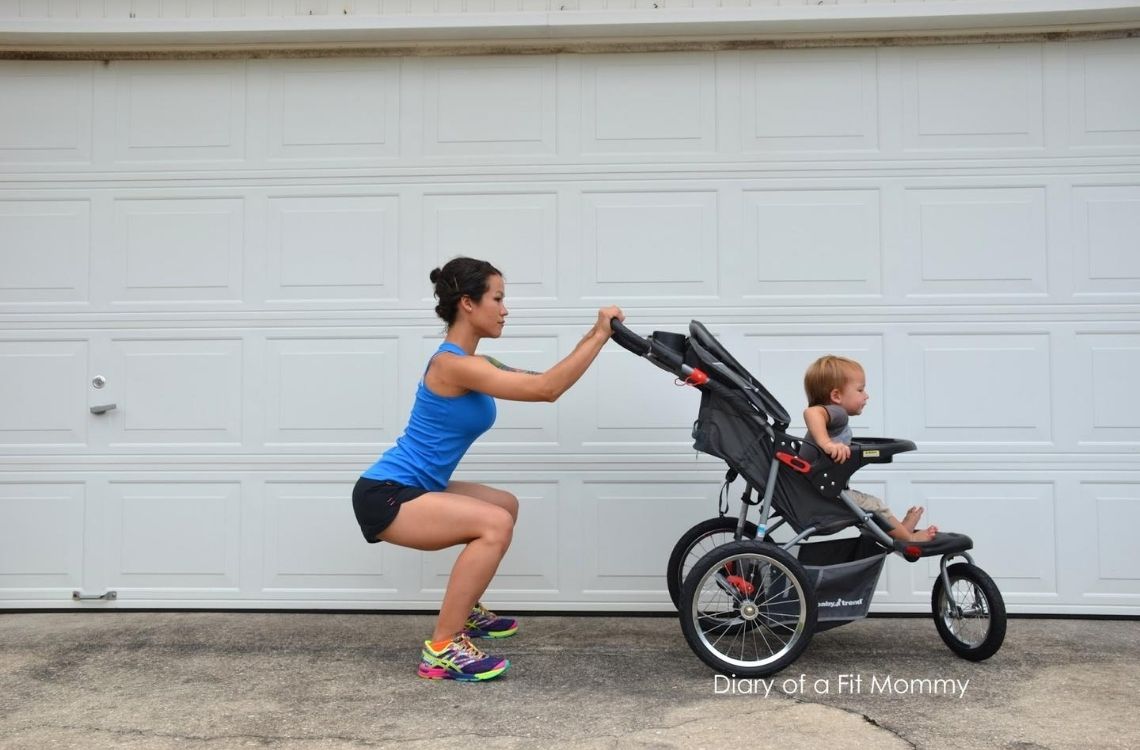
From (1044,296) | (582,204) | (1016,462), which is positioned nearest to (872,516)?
(1016,462)

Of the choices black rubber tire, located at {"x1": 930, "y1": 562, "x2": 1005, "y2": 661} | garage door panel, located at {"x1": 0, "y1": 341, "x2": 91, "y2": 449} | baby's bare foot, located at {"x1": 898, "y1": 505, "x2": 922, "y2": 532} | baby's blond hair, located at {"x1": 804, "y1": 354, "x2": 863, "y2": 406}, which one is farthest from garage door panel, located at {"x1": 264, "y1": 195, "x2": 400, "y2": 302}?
black rubber tire, located at {"x1": 930, "y1": 562, "x2": 1005, "y2": 661}

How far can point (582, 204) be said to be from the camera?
4.60m

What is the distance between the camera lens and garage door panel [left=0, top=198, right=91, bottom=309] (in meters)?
4.70

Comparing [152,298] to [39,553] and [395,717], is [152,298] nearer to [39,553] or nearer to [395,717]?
[39,553]

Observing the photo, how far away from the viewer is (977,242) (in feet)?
14.7

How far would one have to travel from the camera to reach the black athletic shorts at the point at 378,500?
346cm

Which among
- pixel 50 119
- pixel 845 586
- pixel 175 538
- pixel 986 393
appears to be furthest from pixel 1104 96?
pixel 50 119

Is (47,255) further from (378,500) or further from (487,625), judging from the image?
(487,625)

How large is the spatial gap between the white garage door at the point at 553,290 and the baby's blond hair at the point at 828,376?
617 millimetres

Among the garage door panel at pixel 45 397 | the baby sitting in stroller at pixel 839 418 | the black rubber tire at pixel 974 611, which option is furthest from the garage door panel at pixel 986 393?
the garage door panel at pixel 45 397

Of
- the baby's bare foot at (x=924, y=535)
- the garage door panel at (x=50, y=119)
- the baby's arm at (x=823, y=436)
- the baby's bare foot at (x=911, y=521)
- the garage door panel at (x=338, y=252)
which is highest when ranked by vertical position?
the garage door panel at (x=50, y=119)

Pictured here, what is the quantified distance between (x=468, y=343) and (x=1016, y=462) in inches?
113

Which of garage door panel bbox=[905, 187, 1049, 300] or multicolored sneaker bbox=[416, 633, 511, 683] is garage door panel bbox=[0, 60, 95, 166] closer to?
multicolored sneaker bbox=[416, 633, 511, 683]

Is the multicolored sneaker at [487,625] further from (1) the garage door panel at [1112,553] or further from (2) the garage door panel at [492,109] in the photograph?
(1) the garage door panel at [1112,553]
